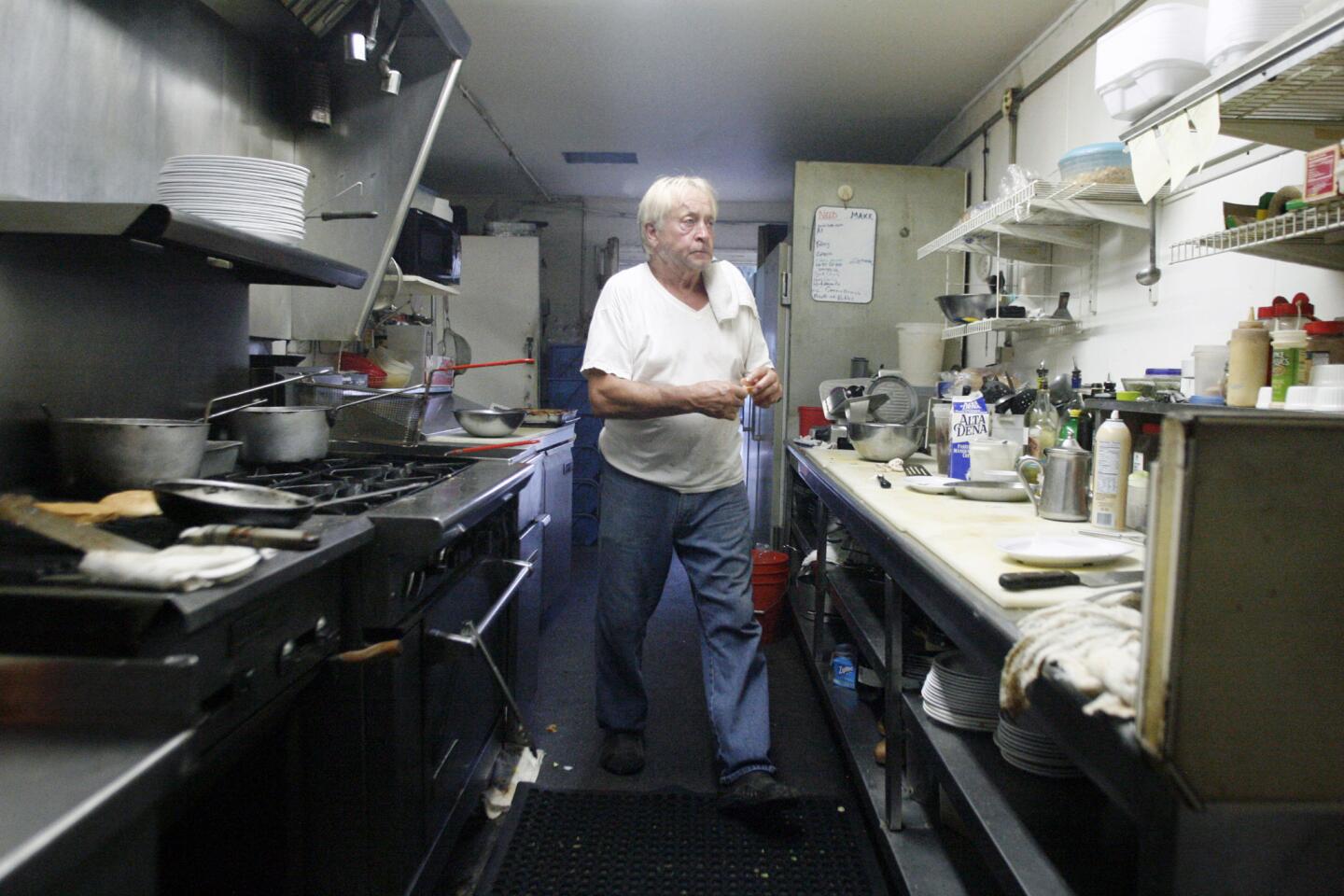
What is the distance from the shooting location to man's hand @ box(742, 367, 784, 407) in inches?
78.4

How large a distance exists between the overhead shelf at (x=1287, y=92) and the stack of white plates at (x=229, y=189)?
72.2 inches

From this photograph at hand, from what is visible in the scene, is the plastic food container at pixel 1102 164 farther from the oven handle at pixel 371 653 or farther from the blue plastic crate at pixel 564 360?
the blue plastic crate at pixel 564 360

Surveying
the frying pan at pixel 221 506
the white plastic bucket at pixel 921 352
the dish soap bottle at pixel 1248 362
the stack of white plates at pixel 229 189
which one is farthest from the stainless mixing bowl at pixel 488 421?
the dish soap bottle at pixel 1248 362

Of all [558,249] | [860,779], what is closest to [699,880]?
[860,779]

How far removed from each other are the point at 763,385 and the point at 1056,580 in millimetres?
1107

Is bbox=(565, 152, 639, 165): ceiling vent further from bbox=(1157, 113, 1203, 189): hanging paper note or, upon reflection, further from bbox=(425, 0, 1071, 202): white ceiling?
bbox=(1157, 113, 1203, 189): hanging paper note

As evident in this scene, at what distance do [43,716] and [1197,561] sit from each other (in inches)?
39.7

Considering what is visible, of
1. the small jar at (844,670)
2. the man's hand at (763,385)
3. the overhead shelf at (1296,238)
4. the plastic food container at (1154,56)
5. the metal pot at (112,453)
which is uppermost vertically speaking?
the plastic food container at (1154,56)

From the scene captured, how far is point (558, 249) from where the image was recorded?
625 centimetres

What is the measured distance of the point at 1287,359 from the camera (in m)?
1.36

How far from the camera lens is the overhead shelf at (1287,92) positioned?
1.05 m

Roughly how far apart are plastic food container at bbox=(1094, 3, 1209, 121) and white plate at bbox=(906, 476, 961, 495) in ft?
3.22

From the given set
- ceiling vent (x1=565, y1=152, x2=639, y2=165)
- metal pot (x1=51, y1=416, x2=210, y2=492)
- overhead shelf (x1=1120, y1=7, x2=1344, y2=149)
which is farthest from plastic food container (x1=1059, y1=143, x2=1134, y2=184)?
ceiling vent (x1=565, y1=152, x2=639, y2=165)

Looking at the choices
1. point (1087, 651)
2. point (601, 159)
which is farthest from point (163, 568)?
point (601, 159)
